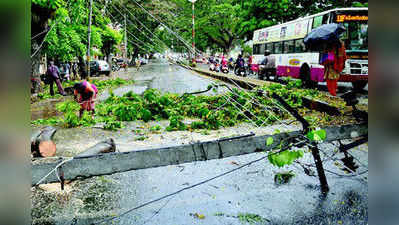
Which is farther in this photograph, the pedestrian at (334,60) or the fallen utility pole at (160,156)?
the pedestrian at (334,60)

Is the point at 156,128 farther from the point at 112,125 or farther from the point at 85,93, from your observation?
the point at 85,93

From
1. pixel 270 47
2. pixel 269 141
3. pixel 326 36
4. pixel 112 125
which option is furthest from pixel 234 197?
pixel 270 47

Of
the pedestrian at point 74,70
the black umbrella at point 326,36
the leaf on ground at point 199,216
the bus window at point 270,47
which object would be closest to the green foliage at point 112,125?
the leaf on ground at point 199,216

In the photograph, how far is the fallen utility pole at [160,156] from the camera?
8.68 ft

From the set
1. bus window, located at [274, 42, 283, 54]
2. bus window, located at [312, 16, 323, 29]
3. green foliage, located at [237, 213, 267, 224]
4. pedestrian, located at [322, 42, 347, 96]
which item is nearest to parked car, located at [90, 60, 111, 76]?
bus window, located at [274, 42, 283, 54]

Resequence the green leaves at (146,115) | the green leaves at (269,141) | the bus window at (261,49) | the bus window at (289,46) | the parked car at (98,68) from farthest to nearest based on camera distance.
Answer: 1. the parked car at (98,68)
2. the bus window at (261,49)
3. the bus window at (289,46)
4. the green leaves at (146,115)
5. the green leaves at (269,141)

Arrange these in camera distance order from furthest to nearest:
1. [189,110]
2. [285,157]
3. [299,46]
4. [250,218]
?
[299,46] → [189,110] → [250,218] → [285,157]

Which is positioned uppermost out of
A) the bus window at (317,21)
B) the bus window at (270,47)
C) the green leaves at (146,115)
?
the bus window at (317,21)

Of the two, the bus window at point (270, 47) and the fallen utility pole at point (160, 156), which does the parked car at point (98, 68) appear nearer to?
the bus window at point (270, 47)

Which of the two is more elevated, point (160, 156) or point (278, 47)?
point (278, 47)

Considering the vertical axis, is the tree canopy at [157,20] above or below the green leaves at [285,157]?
above

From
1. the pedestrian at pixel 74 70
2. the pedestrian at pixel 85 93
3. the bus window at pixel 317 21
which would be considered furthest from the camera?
the pedestrian at pixel 74 70

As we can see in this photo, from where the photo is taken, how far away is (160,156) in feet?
9.78
